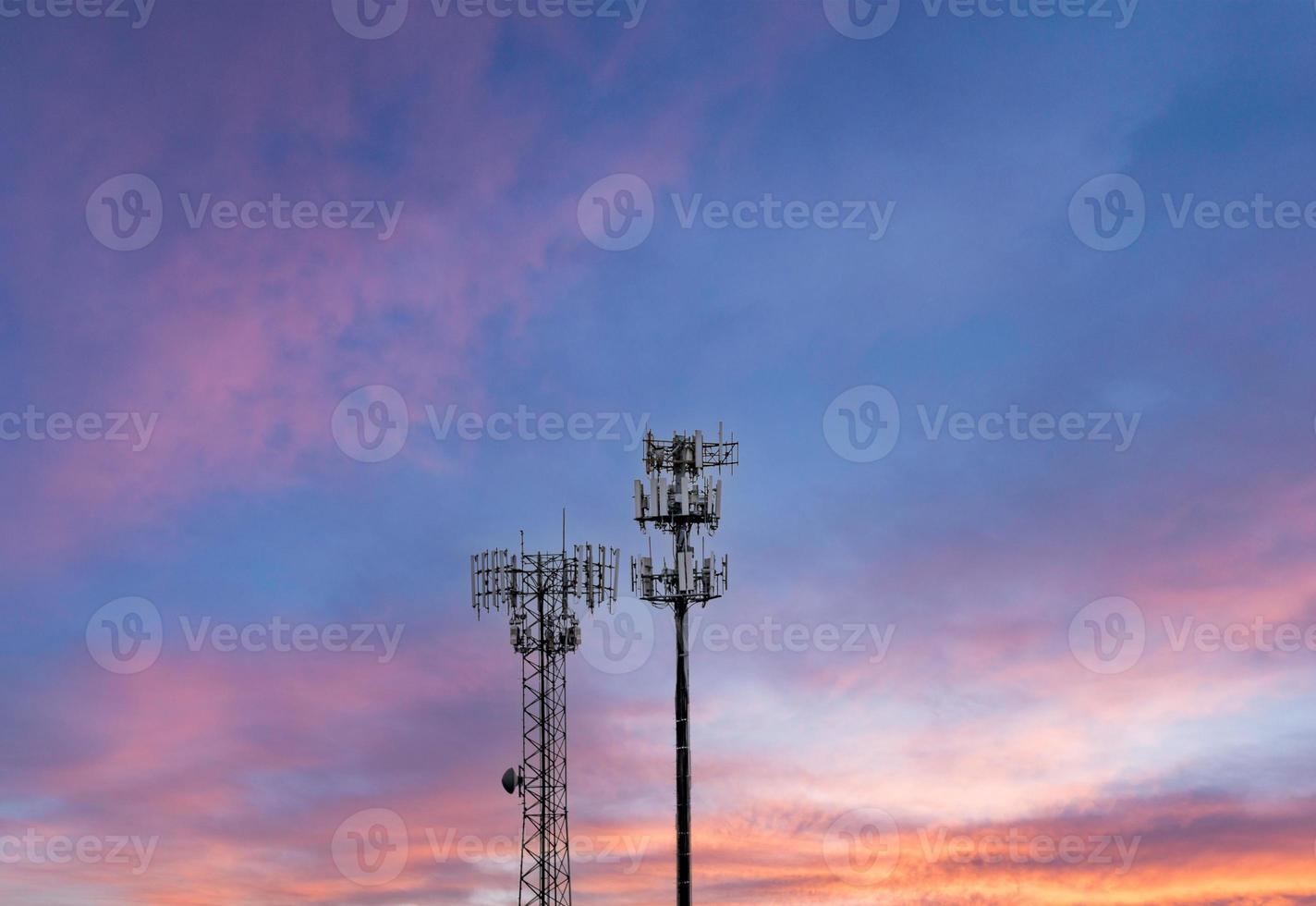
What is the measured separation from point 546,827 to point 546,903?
3.69 metres

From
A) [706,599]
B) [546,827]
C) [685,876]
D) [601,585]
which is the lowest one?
[685,876]

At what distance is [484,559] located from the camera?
3221 inches

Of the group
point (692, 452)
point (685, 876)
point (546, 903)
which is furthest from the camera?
point (546, 903)

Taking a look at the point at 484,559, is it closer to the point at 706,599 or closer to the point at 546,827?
the point at 546,827

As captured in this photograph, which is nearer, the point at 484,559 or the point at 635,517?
the point at 635,517

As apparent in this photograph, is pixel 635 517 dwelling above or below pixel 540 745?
above

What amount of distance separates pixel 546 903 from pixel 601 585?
16133 mm

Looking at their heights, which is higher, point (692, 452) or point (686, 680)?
point (692, 452)

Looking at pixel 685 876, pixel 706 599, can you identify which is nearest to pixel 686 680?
pixel 706 599

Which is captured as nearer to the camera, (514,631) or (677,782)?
(677,782)

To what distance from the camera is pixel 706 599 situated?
64500 mm

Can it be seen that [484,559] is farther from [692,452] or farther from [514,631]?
[692,452]

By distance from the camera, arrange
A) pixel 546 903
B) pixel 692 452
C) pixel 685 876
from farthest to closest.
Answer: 1. pixel 546 903
2. pixel 692 452
3. pixel 685 876

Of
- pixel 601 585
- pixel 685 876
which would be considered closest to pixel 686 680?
pixel 685 876
